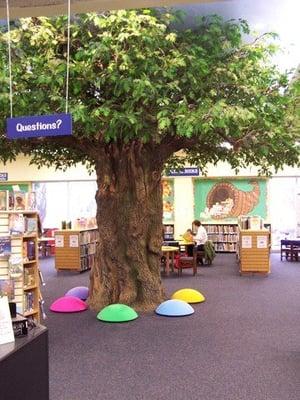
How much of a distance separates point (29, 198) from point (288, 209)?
11738 mm

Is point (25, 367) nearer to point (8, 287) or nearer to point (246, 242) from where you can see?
point (8, 287)

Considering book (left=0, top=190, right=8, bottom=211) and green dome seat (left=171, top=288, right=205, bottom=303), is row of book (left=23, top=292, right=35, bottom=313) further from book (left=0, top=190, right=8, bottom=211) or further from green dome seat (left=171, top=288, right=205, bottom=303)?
green dome seat (left=171, top=288, right=205, bottom=303)

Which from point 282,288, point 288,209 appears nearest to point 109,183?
point 282,288

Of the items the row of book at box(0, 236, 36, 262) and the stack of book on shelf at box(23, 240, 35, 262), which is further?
the stack of book on shelf at box(23, 240, 35, 262)

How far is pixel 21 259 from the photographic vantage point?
6.45m

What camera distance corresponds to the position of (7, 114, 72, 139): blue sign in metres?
5.44

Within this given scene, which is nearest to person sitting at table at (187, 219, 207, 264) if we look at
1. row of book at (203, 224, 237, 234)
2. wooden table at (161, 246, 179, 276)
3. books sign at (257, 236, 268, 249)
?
wooden table at (161, 246, 179, 276)

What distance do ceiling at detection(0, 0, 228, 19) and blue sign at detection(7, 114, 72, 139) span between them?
44.4 inches

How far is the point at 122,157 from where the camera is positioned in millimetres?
7957

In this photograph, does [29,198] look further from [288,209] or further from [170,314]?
[288,209]

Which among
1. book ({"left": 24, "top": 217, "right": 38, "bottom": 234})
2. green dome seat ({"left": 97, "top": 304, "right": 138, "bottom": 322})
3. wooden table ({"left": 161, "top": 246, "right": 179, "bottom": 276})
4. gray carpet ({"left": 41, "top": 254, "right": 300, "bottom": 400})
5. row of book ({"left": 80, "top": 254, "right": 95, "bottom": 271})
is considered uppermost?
book ({"left": 24, "top": 217, "right": 38, "bottom": 234})

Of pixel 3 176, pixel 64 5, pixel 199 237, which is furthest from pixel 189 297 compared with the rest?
pixel 3 176

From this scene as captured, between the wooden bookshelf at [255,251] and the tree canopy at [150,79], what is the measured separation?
4.99 metres

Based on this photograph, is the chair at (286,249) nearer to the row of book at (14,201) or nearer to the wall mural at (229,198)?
the wall mural at (229,198)
